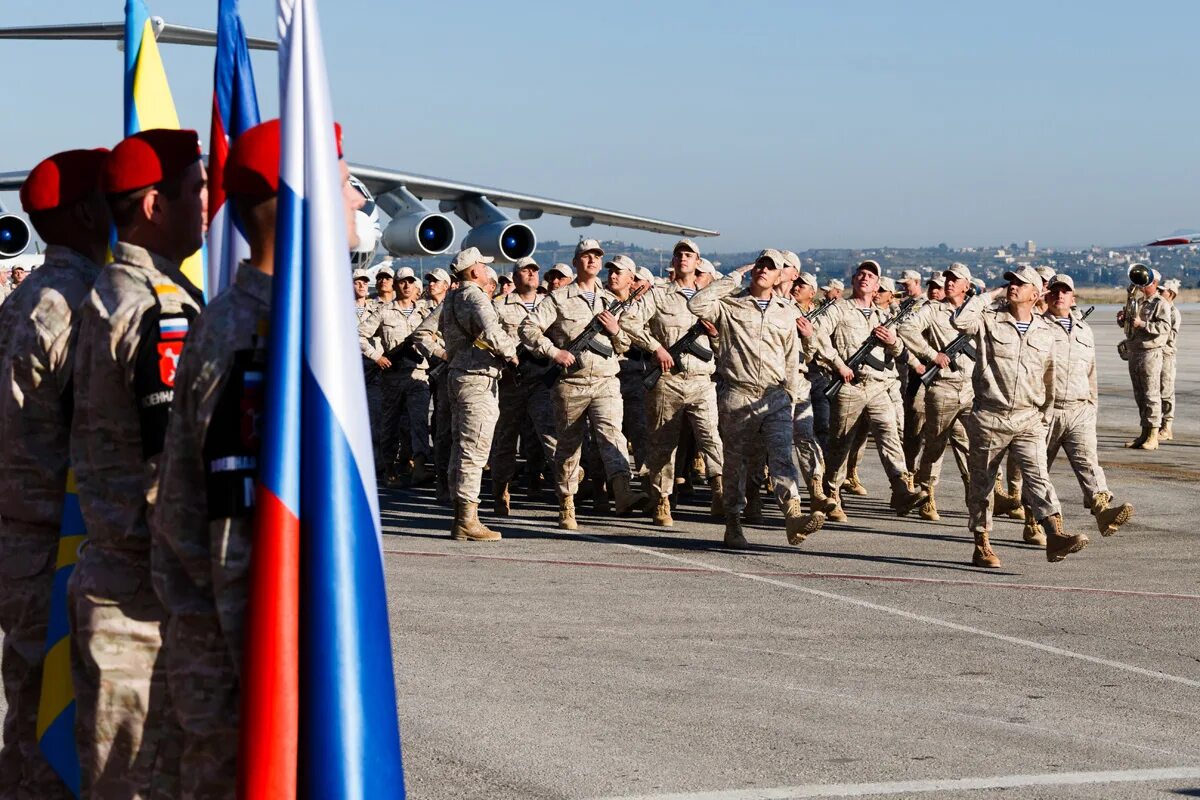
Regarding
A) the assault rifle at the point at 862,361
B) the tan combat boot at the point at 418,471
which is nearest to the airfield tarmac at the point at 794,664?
the assault rifle at the point at 862,361

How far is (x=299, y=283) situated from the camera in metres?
3.25

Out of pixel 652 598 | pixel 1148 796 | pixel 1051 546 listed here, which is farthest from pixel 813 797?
pixel 1051 546

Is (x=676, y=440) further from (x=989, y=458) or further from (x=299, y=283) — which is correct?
(x=299, y=283)

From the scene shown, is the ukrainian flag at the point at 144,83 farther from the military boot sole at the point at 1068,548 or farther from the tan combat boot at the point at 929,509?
the tan combat boot at the point at 929,509

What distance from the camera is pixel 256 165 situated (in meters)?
3.38

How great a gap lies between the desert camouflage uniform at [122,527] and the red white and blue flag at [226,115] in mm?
690

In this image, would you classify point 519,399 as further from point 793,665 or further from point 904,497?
point 793,665

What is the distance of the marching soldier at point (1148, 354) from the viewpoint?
61.7 feet

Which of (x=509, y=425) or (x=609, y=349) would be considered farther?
(x=509, y=425)

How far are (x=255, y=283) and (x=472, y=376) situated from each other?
8975 mm

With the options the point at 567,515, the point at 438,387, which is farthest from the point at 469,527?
the point at 438,387

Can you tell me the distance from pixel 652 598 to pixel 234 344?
644 cm

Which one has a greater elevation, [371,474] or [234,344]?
[234,344]

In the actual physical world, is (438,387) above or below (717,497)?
above
